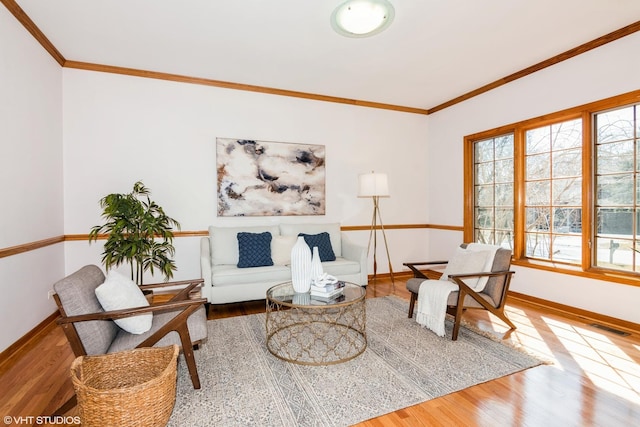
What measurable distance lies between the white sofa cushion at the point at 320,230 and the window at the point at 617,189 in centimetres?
292

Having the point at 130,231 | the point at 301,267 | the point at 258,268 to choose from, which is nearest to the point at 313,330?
the point at 301,267

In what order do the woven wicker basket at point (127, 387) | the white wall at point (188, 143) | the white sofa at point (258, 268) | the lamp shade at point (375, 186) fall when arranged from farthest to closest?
the lamp shade at point (375, 186)
the white wall at point (188, 143)
the white sofa at point (258, 268)
the woven wicker basket at point (127, 387)

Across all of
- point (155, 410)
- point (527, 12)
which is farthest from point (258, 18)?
point (155, 410)

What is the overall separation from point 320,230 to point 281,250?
0.73 metres

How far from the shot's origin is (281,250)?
13.3 feet

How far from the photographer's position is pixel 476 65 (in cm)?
386

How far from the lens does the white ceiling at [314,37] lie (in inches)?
107

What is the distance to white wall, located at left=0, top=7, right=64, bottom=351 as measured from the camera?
2.58m

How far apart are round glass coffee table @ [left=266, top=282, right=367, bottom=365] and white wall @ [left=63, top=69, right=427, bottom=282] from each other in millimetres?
1726

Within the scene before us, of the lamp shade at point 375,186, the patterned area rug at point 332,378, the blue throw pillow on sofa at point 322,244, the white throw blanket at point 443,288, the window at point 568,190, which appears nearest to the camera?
the patterned area rug at point 332,378

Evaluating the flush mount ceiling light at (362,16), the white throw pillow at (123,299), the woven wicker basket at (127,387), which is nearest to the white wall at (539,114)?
the flush mount ceiling light at (362,16)

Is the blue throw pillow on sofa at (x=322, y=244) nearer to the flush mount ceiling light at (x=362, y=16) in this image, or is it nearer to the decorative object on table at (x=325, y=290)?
the decorative object on table at (x=325, y=290)

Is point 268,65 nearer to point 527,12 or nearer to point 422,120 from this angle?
point 527,12

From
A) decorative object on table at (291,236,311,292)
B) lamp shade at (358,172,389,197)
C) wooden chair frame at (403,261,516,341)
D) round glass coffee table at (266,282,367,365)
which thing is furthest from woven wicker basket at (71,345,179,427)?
lamp shade at (358,172,389,197)
